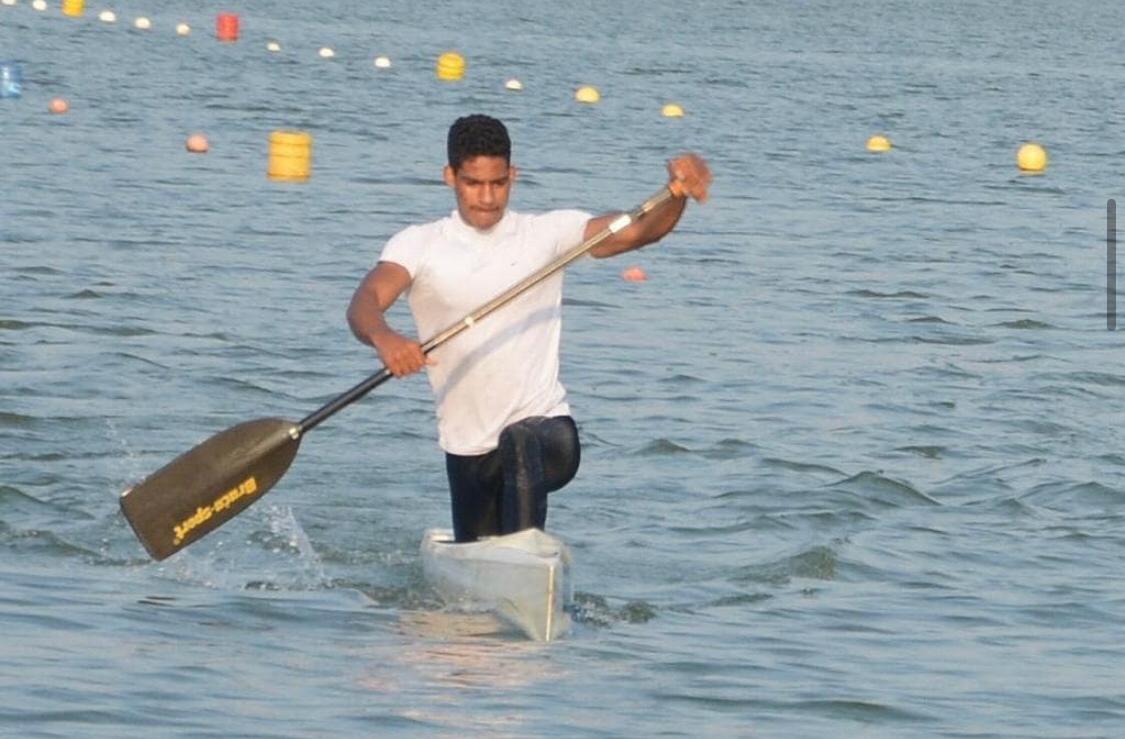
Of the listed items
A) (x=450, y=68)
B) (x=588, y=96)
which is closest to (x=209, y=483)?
(x=588, y=96)

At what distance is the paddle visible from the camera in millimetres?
8891

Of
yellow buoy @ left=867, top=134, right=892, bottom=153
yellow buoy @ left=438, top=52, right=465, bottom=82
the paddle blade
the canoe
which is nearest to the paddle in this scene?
the paddle blade

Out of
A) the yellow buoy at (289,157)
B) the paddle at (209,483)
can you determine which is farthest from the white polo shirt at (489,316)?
the yellow buoy at (289,157)

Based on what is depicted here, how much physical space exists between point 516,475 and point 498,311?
0.52 m

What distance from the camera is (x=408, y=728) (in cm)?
740

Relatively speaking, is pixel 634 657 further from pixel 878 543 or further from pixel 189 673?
pixel 878 543

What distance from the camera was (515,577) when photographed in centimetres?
834

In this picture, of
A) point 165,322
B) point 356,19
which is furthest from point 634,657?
point 356,19

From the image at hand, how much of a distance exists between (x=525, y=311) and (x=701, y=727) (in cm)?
146

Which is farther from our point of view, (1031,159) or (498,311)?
(1031,159)

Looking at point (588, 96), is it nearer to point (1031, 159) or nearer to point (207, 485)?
point (1031, 159)

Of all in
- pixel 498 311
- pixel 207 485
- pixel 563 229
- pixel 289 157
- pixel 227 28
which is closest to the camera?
pixel 498 311

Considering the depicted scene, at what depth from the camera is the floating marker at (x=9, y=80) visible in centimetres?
2800

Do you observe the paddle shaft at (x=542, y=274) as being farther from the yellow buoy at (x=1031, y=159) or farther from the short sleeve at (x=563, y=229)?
the yellow buoy at (x=1031, y=159)
